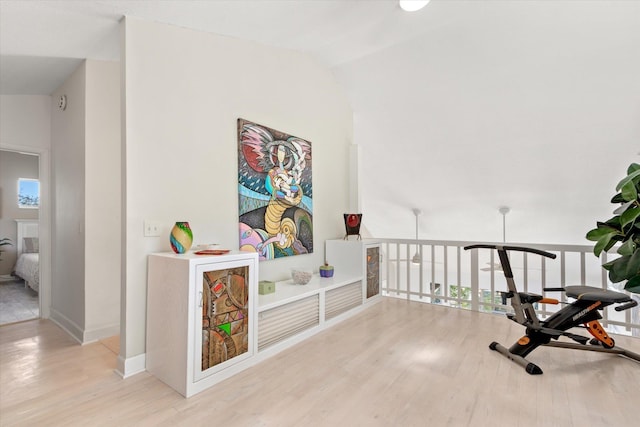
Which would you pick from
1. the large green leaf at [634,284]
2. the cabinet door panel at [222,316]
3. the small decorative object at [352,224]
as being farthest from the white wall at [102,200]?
the large green leaf at [634,284]

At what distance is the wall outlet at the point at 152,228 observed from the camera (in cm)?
215

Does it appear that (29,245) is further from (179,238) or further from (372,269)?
(372,269)

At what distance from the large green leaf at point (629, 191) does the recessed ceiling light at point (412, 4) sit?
1969 millimetres

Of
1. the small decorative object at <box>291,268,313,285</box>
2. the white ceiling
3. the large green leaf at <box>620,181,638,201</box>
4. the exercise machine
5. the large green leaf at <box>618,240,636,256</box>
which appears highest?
the white ceiling

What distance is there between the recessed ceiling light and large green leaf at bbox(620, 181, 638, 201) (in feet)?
6.46

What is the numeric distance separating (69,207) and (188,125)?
5.22 ft

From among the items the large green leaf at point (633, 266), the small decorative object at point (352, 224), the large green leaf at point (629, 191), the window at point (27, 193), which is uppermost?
the window at point (27, 193)

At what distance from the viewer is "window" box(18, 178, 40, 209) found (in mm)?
4922

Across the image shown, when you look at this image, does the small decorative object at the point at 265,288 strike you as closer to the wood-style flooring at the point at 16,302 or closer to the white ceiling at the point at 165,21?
the white ceiling at the point at 165,21

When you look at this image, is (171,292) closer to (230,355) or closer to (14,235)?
(230,355)

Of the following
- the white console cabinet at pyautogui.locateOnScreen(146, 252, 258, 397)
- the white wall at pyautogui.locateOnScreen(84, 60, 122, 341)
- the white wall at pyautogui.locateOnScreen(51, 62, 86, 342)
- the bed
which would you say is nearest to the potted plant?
the white console cabinet at pyautogui.locateOnScreen(146, 252, 258, 397)

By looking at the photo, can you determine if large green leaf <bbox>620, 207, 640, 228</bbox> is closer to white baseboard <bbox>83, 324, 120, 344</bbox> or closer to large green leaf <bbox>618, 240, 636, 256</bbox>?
large green leaf <bbox>618, 240, 636, 256</bbox>

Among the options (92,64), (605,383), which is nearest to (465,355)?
(605,383)

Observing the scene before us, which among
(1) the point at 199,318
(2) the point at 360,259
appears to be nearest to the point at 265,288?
(1) the point at 199,318
